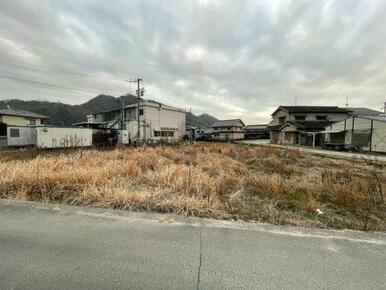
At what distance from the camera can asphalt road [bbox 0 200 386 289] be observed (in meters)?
1.90

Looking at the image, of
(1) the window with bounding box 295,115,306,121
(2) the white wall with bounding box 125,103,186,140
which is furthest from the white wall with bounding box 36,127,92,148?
(1) the window with bounding box 295,115,306,121

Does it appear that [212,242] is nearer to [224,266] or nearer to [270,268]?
[224,266]

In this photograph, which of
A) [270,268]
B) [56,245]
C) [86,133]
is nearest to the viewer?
[270,268]

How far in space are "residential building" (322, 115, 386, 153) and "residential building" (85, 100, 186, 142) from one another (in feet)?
83.8

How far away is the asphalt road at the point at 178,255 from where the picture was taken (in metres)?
1.90

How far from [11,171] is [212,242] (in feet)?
18.4

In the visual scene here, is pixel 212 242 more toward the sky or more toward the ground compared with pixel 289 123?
more toward the ground

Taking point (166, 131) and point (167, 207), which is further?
point (166, 131)

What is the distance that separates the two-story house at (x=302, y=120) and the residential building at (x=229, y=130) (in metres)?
15.5

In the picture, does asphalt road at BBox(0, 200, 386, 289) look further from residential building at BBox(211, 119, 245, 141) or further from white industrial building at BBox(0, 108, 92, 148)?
residential building at BBox(211, 119, 245, 141)

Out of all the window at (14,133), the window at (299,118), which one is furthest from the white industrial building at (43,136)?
the window at (299,118)

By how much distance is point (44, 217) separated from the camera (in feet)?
10.7

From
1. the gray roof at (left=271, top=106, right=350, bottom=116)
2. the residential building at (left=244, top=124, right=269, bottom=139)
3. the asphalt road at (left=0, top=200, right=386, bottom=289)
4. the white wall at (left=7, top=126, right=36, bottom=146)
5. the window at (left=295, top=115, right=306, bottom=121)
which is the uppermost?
the gray roof at (left=271, top=106, right=350, bottom=116)

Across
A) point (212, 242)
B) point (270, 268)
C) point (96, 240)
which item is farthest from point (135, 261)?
point (270, 268)
